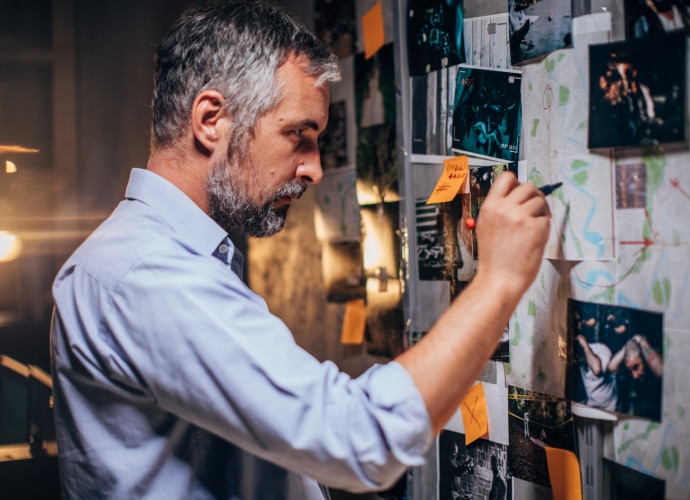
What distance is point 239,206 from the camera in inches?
38.0

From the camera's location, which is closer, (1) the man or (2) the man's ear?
(1) the man

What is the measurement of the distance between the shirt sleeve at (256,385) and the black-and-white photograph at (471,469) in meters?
0.46

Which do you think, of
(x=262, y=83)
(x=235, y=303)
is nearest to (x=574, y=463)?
(x=235, y=303)

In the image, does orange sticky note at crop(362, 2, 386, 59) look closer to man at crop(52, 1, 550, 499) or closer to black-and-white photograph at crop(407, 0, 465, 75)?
black-and-white photograph at crop(407, 0, 465, 75)

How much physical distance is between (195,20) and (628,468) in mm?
955

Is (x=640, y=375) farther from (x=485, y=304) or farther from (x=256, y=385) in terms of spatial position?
(x=256, y=385)

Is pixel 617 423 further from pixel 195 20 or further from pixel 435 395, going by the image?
pixel 195 20

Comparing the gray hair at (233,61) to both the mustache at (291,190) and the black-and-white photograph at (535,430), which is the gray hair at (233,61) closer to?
the mustache at (291,190)

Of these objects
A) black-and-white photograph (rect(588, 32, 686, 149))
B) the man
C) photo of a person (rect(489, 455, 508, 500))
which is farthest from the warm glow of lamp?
black-and-white photograph (rect(588, 32, 686, 149))

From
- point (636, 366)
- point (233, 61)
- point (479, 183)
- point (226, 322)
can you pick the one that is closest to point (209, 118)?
point (233, 61)

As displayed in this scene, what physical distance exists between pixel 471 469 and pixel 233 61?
2.76 ft

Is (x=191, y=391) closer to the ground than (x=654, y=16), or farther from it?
closer to the ground

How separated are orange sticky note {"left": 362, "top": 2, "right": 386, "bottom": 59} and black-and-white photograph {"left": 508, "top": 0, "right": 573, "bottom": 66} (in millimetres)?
477

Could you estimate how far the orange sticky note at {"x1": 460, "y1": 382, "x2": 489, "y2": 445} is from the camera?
1.11 m
